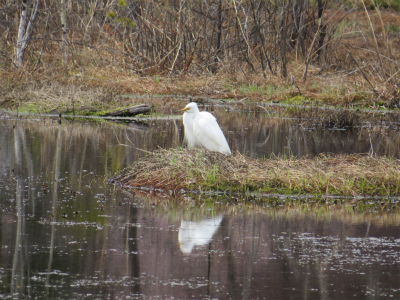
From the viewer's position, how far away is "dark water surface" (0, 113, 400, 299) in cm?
555

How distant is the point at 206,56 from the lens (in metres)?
25.6

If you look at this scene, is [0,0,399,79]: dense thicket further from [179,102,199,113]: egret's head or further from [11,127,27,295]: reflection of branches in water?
[11,127,27,295]: reflection of branches in water

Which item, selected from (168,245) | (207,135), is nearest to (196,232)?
(168,245)

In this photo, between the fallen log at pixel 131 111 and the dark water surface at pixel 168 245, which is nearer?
the dark water surface at pixel 168 245

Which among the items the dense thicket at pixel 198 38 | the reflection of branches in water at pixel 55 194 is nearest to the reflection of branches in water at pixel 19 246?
the reflection of branches in water at pixel 55 194

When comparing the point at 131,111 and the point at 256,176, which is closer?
the point at 256,176

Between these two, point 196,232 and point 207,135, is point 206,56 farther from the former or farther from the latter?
point 196,232

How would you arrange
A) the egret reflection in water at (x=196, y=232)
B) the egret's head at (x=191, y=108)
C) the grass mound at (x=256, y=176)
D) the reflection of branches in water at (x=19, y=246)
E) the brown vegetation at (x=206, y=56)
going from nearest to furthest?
the reflection of branches in water at (x=19, y=246) < the egret reflection in water at (x=196, y=232) < the grass mound at (x=256, y=176) < the egret's head at (x=191, y=108) < the brown vegetation at (x=206, y=56)

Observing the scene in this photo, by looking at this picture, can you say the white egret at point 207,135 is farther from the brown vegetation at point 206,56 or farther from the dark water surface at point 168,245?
the brown vegetation at point 206,56

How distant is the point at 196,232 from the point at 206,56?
18.6 metres

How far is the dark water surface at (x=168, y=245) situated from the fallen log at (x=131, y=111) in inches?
256

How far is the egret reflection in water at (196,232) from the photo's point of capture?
6.89 metres

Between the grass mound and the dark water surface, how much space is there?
15.5 inches

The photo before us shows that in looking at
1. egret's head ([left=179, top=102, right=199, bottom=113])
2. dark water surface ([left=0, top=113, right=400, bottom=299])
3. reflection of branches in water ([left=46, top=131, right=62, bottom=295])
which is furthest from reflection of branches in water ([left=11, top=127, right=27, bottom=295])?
egret's head ([left=179, top=102, right=199, bottom=113])
